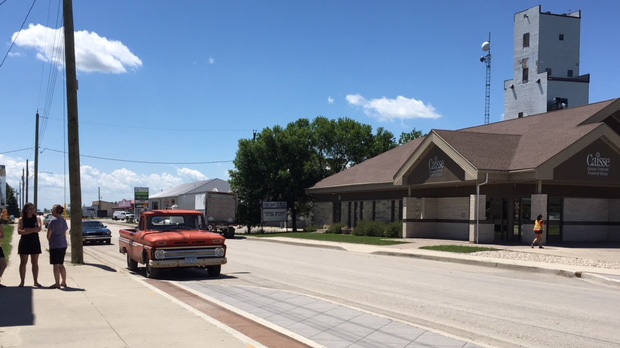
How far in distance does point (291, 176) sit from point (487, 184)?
846 inches

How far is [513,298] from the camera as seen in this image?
12438mm

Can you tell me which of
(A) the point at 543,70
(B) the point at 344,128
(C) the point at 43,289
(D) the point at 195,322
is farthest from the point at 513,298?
(A) the point at 543,70

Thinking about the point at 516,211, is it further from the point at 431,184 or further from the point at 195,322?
the point at 195,322

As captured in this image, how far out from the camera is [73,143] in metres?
17.8

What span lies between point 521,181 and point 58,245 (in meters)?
21.4

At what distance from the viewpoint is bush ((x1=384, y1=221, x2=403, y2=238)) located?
34594 mm

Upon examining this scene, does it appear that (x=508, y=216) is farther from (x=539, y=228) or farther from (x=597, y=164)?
(x=597, y=164)

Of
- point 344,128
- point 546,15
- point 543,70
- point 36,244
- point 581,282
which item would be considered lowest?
point 581,282

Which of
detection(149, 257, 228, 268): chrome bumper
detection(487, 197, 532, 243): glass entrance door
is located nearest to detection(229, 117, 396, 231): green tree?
detection(487, 197, 532, 243): glass entrance door

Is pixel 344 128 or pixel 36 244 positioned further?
pixel 344 128

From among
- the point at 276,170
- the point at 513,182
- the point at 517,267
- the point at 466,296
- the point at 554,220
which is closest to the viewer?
the point at 466,296

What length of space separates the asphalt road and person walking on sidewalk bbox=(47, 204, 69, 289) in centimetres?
377

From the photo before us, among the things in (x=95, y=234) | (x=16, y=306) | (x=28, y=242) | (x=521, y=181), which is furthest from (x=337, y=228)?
(x=16, y=306)

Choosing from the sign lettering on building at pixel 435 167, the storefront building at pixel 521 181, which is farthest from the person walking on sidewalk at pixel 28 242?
the sign lettering on building at pixel 435 167
